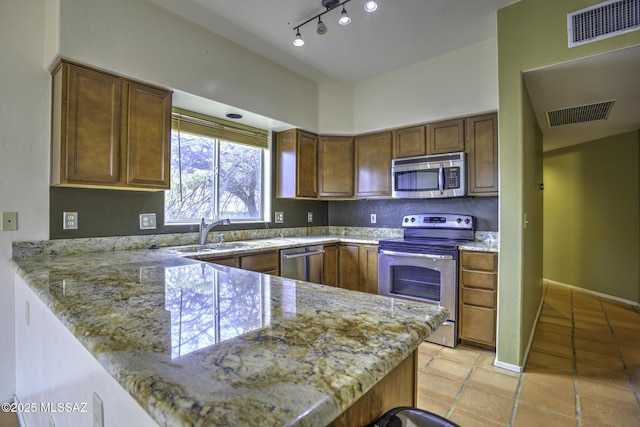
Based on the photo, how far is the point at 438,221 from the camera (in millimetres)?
3453

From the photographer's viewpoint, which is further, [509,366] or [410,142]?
[410,142]

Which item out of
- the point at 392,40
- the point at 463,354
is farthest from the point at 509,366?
the point at 392,40

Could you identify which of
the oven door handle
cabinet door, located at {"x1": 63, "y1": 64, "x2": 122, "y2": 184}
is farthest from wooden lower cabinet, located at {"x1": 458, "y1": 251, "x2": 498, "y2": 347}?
cabinet door, located at {"x1": 63, "y1": 64, "x2": 122, "y2": 184}

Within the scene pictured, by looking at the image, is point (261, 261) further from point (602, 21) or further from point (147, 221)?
point (602, 21)

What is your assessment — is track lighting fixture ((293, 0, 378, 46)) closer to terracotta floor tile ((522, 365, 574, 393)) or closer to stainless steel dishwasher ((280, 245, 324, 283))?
stainless steel dishwasher ((280, 245, 324, 283))

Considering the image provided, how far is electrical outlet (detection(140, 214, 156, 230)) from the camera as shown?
2.62 metres

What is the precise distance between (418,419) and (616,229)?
17.2 feet

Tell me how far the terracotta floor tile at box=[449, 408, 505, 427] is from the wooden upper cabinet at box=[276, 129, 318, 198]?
8.20ft

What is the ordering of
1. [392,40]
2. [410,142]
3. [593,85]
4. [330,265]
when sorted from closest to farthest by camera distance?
[593,85], [392,40], [410,142], [330,265]

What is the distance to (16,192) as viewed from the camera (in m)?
2.00

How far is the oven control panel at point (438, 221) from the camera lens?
3.30 m

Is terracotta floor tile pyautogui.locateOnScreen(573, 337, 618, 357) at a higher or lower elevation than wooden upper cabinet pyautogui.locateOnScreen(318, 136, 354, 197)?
lower

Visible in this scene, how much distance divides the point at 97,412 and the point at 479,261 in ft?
8.96

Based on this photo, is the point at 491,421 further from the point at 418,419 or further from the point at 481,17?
the point at 481,17
